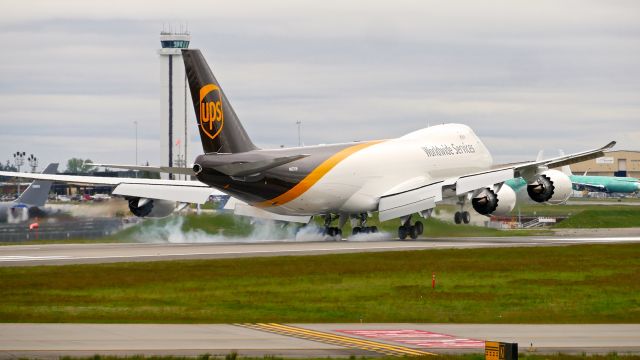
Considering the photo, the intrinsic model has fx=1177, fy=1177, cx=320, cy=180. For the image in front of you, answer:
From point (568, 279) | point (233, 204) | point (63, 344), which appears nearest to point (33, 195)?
point (233, 204)

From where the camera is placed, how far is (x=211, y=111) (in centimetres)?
5553

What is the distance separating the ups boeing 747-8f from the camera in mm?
55562

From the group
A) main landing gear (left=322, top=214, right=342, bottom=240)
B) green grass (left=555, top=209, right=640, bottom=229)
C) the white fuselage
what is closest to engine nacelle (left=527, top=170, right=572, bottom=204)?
the white fuselage

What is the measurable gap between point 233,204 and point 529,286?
102 feet

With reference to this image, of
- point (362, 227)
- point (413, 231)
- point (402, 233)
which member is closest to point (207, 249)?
point (362, 227)

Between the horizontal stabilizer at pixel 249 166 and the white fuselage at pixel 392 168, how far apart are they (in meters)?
3.79

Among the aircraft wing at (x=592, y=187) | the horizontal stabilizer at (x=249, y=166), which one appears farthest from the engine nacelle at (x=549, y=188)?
the aircraft wing at (x=592, y=187)

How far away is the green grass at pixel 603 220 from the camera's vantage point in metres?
85.8

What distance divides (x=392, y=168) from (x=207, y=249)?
1430 cm

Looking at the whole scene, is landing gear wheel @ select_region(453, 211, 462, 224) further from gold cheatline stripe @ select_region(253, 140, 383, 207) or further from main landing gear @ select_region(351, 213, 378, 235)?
gold cheatline stripe @ select_region(253, 140, 383, 207)

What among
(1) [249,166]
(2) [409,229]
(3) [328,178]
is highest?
(1) [249,166]

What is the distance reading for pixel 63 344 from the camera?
22484 mm

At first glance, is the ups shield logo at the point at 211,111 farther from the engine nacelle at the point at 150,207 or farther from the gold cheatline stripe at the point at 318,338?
the gold cheatline stripe at the point at 318,338

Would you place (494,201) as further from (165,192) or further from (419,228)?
(165,192)
